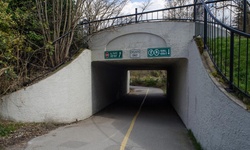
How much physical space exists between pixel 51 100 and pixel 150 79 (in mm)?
35132

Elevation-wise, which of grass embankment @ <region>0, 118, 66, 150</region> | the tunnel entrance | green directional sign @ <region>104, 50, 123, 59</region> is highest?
green directional sign @ <region>104, 50, 123, 59</region>

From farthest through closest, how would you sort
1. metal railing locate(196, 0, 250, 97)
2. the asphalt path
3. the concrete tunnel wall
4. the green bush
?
1. the concrete tunnel wall
2. the green bush
3. the asphalt path
4. metal railing locate(196, 0, 250, 97)

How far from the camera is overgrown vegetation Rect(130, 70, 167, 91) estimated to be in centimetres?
4139

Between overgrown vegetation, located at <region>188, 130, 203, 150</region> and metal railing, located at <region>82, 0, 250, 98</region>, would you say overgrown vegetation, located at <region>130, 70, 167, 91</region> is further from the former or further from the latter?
overgrown vegetation, located at <region>188, 130, 203, 150</region>

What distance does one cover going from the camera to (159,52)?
9977mm

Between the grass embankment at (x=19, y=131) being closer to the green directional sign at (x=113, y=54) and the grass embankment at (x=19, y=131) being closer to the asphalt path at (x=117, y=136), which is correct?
the asphalt path at (x=117, y=136)

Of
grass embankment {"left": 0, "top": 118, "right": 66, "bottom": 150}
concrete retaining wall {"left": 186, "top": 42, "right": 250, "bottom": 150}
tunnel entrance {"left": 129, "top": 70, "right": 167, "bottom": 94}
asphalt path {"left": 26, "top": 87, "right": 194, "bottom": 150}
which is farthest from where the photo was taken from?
tunnel entrance {"left": 129, "top": 70, "right": 167, "bottom": 94}

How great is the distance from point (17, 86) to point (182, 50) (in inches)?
258

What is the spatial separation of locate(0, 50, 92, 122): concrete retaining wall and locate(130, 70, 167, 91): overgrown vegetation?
2948 cm

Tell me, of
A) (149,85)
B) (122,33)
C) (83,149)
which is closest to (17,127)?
(83,149)

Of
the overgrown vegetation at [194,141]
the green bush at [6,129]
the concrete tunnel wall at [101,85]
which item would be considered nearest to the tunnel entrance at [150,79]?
the concrete tunnel wall at [101,85]

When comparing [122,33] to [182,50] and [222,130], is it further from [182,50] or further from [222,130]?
[222,130]

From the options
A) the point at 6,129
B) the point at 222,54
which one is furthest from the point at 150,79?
the point at 6,129

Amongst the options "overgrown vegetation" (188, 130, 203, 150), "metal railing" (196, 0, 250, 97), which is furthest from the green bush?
"metal railing" (196, 0, 250, 97)
